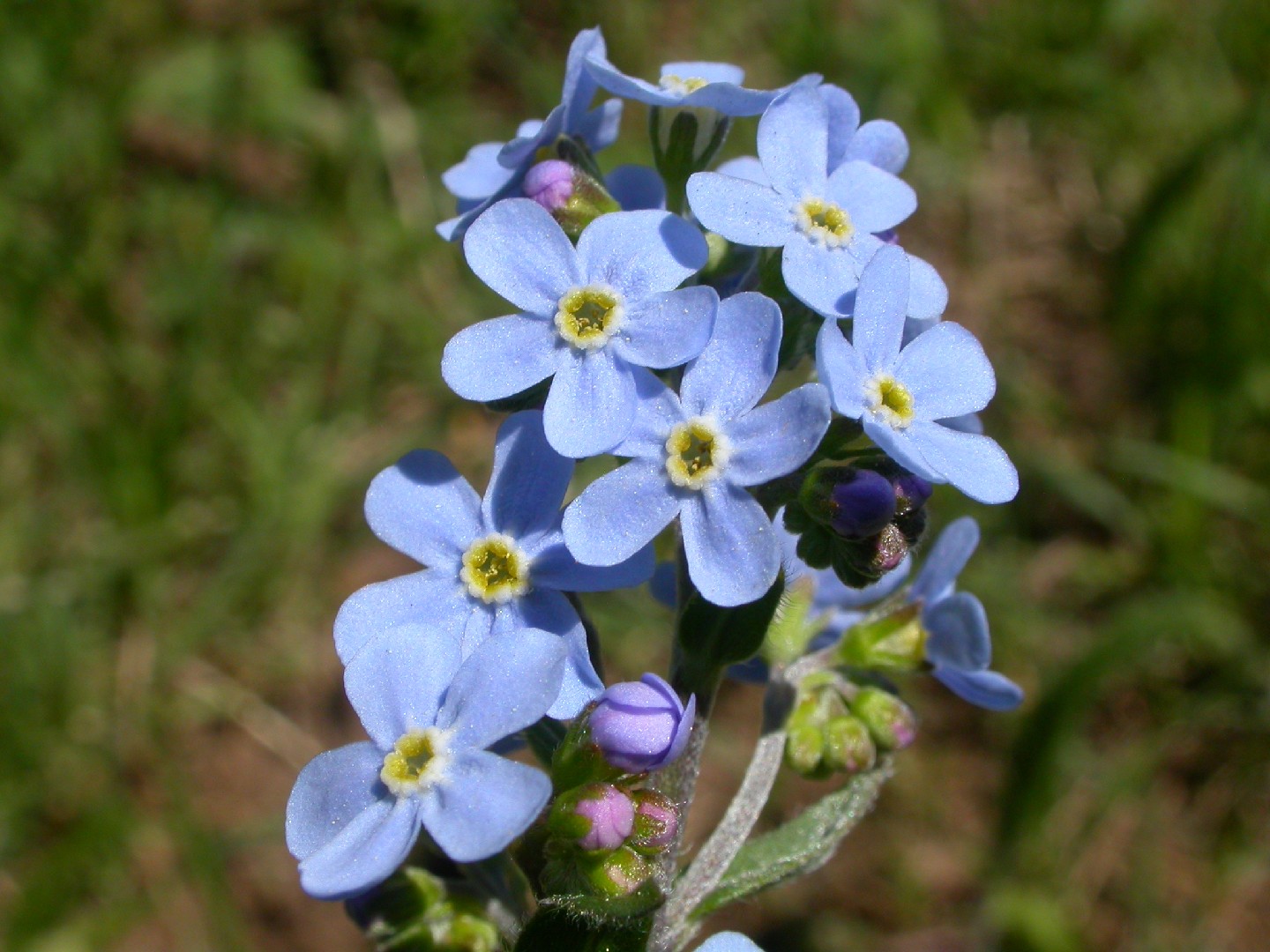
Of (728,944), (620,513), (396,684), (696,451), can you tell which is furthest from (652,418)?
(728,944)

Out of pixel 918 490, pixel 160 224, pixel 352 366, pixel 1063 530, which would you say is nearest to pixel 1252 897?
pixel 1063 530

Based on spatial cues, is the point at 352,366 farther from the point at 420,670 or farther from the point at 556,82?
the point at 420,670

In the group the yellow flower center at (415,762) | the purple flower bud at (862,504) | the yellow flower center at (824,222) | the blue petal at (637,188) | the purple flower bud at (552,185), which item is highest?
the yellow flower center at (824,222)

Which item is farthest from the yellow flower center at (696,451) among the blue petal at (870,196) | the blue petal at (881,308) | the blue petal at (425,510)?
the blue petal at (870,196)

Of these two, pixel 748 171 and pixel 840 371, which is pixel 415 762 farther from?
pixel 748 171

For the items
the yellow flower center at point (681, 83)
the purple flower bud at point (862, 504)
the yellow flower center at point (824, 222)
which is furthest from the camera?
the yellow flower center at point (681, 83)

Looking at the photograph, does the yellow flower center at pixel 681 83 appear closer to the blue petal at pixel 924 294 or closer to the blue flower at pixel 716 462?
the blue petal at pixel 924 294

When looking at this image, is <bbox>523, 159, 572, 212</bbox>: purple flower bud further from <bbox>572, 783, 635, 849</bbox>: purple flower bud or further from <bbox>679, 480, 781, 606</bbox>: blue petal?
<bbox>572, 783, 635, 849</bbox>: purple flower bud
